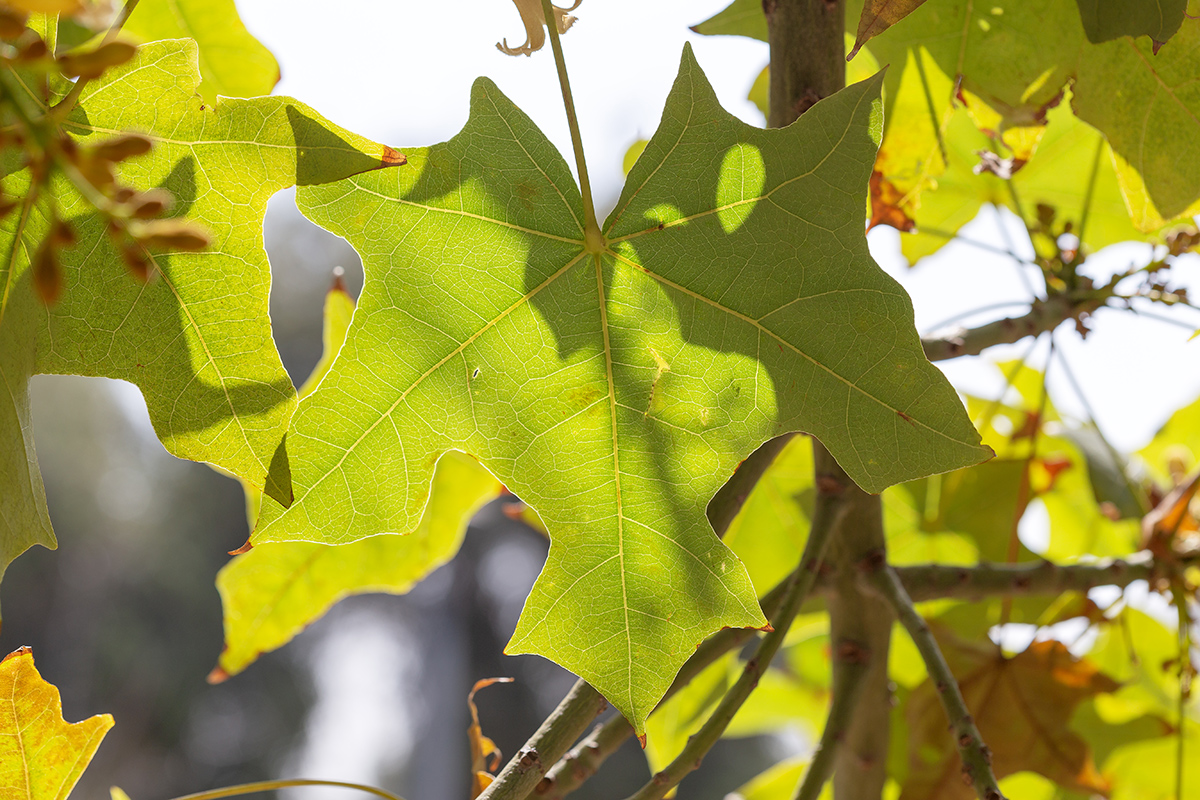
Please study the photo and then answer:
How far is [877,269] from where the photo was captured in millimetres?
393

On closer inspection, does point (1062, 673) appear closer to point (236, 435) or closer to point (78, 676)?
point (236, 435)

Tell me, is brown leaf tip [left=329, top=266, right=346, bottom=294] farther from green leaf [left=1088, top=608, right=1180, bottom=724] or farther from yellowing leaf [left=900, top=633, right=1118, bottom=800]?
green leaf [left=1088, top=608, right=1180, bottom=724]

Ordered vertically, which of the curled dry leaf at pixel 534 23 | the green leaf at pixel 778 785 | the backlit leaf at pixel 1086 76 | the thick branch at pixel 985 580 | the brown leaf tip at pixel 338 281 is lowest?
the green leaf at pixel 778 785

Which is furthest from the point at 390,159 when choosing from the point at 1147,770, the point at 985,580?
the point at 1147,770

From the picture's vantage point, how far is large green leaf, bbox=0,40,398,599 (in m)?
0.36

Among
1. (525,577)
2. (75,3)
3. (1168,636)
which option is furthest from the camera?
(525,577)

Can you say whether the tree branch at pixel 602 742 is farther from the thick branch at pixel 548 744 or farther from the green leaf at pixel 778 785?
the green leaf at pixel 778 785

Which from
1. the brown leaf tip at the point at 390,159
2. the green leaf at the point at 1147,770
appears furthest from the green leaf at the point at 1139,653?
the brown leaf tip at the point at 390,159

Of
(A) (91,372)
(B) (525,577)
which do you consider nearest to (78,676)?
(B) (525,577)

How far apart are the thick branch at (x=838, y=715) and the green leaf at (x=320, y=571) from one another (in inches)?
14.6

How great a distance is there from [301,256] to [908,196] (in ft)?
20.7

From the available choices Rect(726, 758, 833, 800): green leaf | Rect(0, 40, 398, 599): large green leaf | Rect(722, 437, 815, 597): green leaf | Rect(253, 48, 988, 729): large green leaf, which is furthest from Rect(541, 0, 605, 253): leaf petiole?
Rect(726, 758, 833, 800): green leaf

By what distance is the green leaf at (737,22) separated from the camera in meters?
0.57

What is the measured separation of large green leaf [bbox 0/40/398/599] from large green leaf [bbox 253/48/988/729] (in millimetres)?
34
